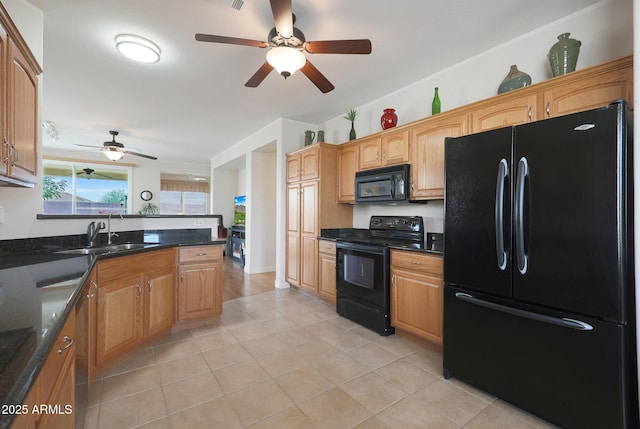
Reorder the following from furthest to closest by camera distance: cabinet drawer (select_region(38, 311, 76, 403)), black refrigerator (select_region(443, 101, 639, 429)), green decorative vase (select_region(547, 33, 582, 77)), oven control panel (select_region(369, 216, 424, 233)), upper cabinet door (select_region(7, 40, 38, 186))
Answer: oven control panel (select_region(369, 216, 424, 233))
green decorative vase (select_region(547, 33, 582, 77))
upper cabinet door (select_region(7, 40, 38, 186))
black refrigerator (select_region(443, 101, 639, 429))
cabinet drawer (select_region(38, 311, 76, 403))

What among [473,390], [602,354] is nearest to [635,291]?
[602,354]

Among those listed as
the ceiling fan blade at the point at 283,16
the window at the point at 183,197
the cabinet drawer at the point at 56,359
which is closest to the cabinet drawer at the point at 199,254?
the cabinet drawer at the point at 56,359

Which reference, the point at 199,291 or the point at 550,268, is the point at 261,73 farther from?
the point at 550,268

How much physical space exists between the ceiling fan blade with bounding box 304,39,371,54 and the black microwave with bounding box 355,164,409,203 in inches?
51.4

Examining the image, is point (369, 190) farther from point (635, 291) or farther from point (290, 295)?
point (635, 291)

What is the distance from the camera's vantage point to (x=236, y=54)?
2682 millimetres

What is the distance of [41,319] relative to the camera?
0.84 metres

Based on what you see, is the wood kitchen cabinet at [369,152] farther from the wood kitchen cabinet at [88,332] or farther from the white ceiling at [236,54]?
the wood kitchen cabinet at [88,332]

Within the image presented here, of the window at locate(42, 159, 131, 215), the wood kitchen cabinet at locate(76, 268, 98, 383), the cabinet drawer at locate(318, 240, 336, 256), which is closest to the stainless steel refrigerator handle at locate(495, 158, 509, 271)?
the cabinet drawer at locate(318, 240, 336, 256)

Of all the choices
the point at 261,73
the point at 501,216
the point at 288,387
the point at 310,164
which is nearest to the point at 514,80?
the point at 501,216

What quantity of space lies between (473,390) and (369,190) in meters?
2.10

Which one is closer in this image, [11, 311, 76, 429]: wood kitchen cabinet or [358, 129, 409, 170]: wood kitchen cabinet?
[11, 311, 76, 429]: wood kitchen cabinet

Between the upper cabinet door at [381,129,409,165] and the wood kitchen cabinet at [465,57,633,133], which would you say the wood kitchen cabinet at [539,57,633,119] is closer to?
the wood kitchen cabinet at [465,57,633,133]

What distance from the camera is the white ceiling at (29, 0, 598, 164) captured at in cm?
209
